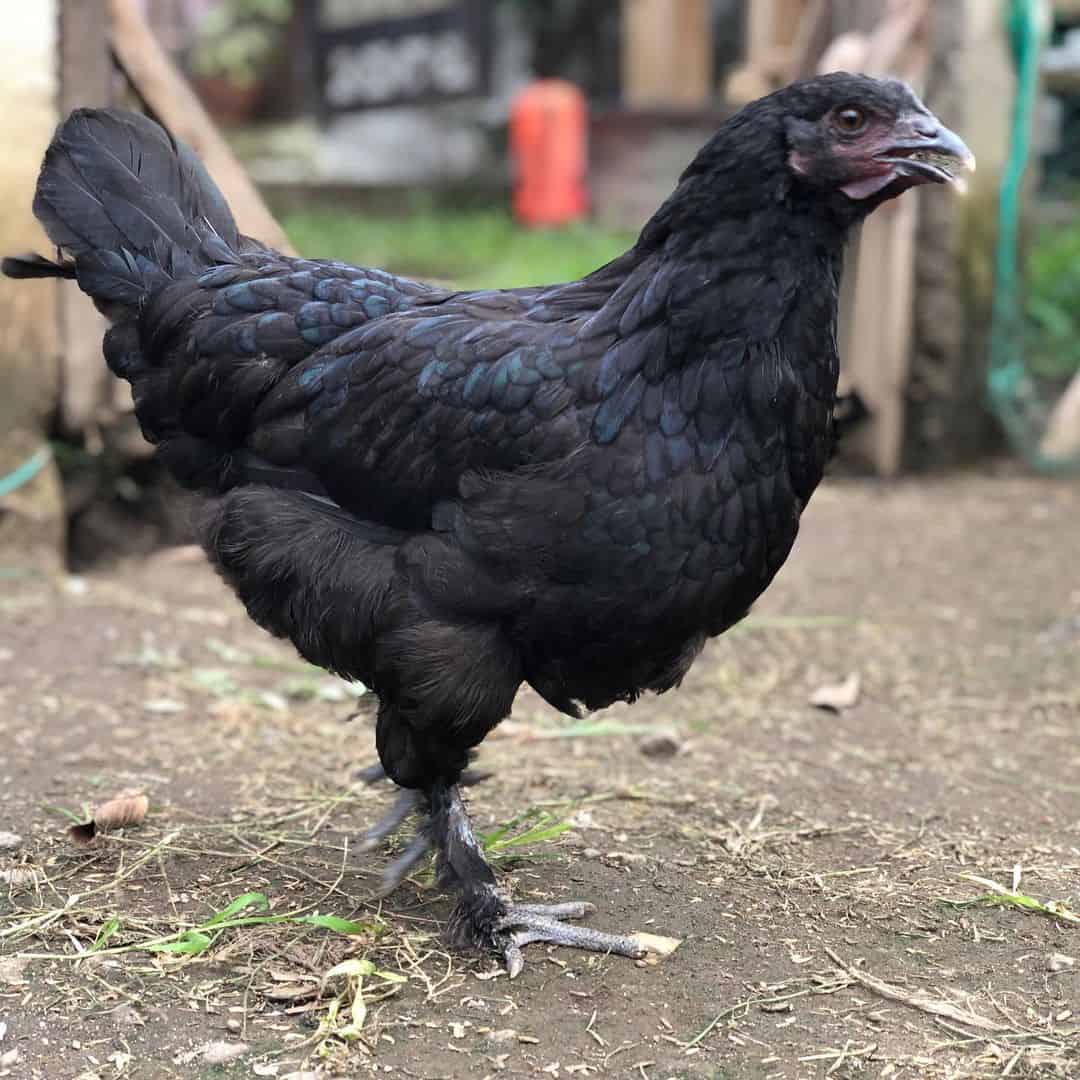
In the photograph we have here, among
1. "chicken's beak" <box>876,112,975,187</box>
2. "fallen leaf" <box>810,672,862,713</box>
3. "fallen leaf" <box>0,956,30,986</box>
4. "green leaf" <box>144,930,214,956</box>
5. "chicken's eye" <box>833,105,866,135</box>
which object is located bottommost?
"fallen leaf" <box>810,672,862,713</box>

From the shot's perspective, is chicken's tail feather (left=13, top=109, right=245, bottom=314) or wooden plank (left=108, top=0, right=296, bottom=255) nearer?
chicken's tail feather (left=13, top=109, right=245, bottom=314)

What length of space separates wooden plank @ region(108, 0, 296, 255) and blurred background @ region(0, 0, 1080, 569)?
0.01m

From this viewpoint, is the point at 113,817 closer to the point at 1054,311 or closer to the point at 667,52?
the point at 1054,311

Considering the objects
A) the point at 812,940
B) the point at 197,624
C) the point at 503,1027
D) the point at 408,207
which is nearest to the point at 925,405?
the point at 197,624

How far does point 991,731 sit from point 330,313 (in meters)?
2.42

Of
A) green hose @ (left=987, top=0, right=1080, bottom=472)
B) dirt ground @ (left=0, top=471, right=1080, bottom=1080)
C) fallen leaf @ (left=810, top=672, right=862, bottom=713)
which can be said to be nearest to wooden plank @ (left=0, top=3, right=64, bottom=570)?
dirt ground @ (left=0, top=471, right=1080, bottom=1080)

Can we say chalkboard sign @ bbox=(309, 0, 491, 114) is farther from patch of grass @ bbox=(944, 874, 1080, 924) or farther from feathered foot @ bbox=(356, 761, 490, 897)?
patch of grass @ bbox=(944, 874, 1080, 924)

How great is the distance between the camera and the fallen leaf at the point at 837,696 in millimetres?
4578

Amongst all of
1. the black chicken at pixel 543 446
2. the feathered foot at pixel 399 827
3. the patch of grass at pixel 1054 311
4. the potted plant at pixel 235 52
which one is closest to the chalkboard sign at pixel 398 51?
the potted plant at pixel 235 52

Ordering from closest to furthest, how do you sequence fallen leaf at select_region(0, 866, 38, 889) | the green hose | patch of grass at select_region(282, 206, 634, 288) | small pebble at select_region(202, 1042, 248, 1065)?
small pebble at select_region(202, 1042, 248, 1065)
fallen leaf at select_region(0, 866, 38, 889)
the green hose
patch of grass at select_region(282, 206, 634, 288)

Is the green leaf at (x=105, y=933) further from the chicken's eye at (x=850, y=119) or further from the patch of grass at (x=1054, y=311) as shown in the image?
the patch of grass at (x=1054, y=311)

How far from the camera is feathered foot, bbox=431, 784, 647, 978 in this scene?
9.88ft

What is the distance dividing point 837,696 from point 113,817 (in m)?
2.28

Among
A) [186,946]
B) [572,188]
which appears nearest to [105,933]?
[186,946]
